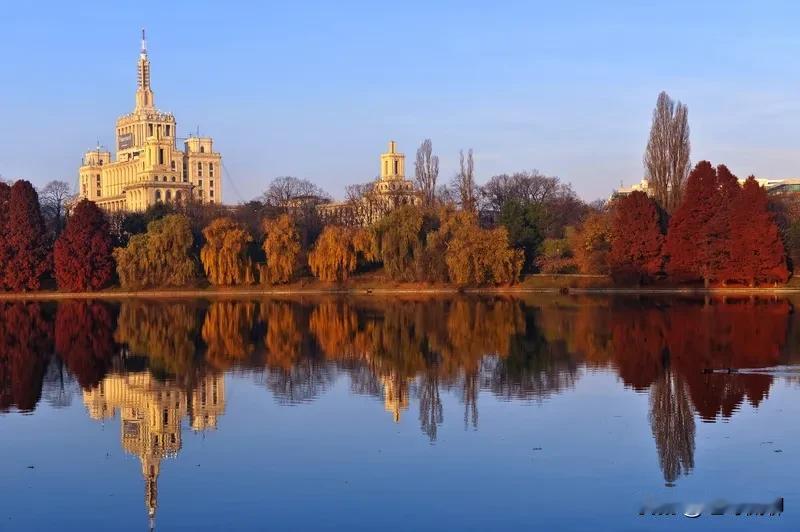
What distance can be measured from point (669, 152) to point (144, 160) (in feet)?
265

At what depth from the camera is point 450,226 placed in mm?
52438

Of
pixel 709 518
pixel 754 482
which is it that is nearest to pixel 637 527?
pixel 709 518

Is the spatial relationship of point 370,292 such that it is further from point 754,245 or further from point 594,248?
point 754,245

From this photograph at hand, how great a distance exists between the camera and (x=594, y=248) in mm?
52125

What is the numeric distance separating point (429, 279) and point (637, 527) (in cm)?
4125

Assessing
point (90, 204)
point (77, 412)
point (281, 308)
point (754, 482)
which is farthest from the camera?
point (90, 204)

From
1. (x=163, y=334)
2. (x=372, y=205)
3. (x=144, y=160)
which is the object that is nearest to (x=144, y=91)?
(x=144, y=160)

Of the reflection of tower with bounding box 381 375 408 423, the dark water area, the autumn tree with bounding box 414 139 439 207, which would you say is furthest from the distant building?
the reflection of tower with bounding box 381 375 408 423

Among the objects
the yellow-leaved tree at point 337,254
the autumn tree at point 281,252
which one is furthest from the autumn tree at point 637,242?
the autumn tree at point 281,252

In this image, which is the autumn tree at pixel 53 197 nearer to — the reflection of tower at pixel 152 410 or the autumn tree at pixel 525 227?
the autumn tree at pixel 525 227

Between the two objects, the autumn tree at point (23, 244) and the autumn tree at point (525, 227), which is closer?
the autumn tree at point (525, 227)

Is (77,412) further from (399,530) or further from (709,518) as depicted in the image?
(709,518)

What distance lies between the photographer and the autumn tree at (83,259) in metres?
54.9

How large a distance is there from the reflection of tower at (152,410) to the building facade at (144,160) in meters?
99.5
